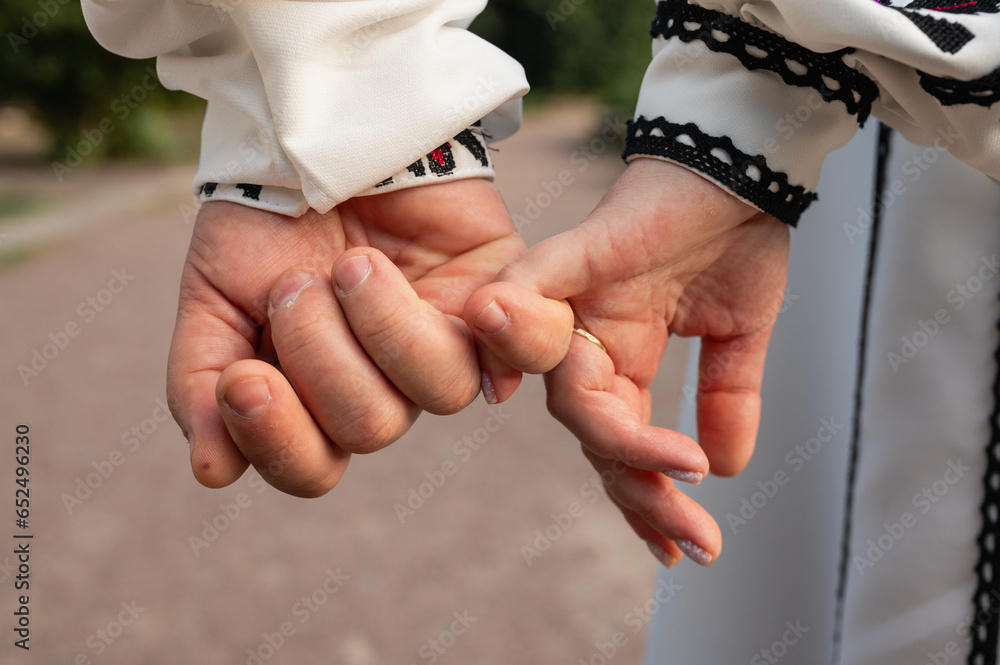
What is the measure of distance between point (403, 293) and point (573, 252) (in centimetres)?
24

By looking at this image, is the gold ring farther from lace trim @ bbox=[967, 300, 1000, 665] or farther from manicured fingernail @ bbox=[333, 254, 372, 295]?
lace trim @ bbox=[967, 300, 1000, 665]

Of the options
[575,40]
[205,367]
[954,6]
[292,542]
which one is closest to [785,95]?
[954,6]

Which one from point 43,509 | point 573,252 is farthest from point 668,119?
point 43,509

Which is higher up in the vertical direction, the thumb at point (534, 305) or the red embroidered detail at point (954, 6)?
the red embroidered detail at point (954, 6)

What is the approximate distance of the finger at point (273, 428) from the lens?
91cm

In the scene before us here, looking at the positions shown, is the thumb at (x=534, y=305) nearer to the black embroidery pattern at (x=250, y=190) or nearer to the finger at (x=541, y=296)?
the finger at (x=541, y=296)

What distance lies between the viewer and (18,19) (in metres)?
7.45

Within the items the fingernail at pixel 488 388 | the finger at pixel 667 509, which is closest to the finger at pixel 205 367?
the fingernail at pixel 488 388

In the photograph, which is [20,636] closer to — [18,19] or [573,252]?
[573,252]

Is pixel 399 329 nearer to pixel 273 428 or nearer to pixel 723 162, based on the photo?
pixel 273 428

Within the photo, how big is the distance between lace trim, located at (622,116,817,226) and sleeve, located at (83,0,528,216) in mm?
239

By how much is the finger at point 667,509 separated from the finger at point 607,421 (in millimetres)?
76

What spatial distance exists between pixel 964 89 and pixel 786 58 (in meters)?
0.22

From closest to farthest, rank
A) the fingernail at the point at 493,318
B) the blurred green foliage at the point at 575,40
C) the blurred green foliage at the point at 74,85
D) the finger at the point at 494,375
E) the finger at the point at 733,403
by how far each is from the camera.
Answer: the fingernail at the point at 493,318 → the finger at the point at 494,375 → the finger at the point at 733,403 → the blurred green foliage at the point at 74,85 → the blurred green foliage at the point at 575,40
